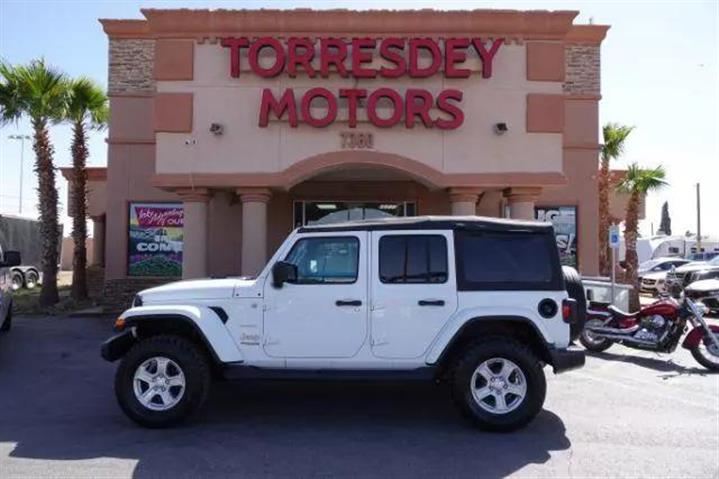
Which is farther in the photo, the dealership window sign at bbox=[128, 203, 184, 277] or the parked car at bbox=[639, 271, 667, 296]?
the parked car at bbox=[639, 271, 667, 296]

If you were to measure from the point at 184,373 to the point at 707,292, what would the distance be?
526 inches

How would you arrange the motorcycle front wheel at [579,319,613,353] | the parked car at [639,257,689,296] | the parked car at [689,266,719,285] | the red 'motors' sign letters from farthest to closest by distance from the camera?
the parked car at [639,257,689,296] → the parked car at [689,266,719,285] → the red 'motors' sign letters → the motorcycle front wheel at [579,319,613,353]

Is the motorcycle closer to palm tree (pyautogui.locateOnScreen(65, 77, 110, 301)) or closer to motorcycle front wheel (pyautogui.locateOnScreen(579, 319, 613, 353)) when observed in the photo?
motorcycle front wheel (pyautogui.locateOnScreen(579, 319, 613, 353))

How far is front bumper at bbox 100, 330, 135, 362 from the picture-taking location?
6.62 meters

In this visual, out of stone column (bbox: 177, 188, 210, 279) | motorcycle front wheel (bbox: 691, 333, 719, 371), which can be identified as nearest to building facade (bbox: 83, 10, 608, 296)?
stone column (bbox: 177, 188, 210, 279)

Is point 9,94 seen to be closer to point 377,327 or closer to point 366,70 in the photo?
point 366,70

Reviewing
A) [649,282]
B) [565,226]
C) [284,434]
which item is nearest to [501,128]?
[565,226]

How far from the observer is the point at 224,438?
607 cm

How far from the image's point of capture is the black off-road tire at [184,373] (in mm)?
6355

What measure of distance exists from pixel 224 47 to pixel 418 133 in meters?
4.41

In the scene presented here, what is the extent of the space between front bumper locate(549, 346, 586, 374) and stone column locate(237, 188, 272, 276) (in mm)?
8199

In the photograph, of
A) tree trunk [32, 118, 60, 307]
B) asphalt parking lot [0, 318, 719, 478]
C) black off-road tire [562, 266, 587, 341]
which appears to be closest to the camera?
asphalt parking lot [0, 318, 719, 478]

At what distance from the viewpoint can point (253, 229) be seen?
13.7 meters

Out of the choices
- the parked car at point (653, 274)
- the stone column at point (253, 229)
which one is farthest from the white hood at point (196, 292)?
the parked car at point (653, 274)
